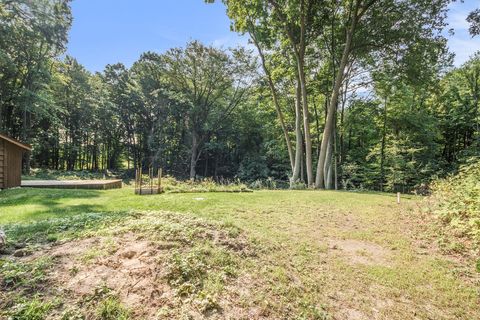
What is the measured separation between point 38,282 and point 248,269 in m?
2.03

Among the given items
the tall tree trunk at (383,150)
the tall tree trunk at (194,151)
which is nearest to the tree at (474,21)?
the tall tree trunk at (383,150)

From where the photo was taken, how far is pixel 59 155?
2770 cm

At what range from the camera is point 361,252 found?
4215 millimetres

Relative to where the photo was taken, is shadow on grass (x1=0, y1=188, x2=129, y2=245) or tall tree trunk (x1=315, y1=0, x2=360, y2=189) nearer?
shadow on grass (x1=0, y1=188, x2=129, y2=245)

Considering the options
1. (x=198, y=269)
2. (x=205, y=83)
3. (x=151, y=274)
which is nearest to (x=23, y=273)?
(x=151, y=274)

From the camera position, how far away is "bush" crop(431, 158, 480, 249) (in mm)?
4574

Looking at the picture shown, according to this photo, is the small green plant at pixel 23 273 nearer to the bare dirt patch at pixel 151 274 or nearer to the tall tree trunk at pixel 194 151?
the bare dirt patch at pixel 151 274

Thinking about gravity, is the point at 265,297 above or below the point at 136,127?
below

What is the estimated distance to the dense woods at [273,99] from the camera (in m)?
12.9

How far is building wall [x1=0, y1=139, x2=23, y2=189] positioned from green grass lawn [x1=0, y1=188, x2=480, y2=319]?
5.85 m

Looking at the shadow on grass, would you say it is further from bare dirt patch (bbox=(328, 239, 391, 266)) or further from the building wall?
bare dirt patch (bbox=(328, 239, 391, 266))

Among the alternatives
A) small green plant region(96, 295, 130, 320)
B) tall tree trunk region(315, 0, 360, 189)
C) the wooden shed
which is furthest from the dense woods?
small green plant region(96, 295, 130, 320)

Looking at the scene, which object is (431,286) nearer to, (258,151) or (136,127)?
(258,151)

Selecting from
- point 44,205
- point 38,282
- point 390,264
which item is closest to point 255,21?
point 44,205
